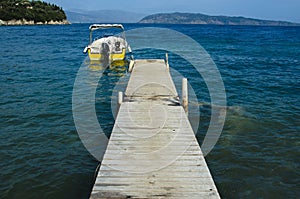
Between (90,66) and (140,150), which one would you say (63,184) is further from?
(90,66)

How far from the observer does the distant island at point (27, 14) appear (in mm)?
108688

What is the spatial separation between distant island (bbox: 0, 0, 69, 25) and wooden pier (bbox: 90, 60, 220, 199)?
4451 inches

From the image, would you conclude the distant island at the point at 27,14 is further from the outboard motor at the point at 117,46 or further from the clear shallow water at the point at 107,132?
the clear shallow water at the point at 107,132

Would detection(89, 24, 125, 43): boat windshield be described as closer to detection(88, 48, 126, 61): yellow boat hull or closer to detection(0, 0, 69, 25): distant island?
detection(88, 48, 126, 61): yellow boat hull

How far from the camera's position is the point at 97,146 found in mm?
10148

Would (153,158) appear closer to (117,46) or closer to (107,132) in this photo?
(107,132)

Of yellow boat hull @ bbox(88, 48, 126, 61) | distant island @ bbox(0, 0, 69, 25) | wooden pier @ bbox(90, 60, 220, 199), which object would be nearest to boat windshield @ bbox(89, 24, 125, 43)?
yellow boat hull @ bbox(88, 48, 126, 61)

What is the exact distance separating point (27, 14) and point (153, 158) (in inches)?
5069

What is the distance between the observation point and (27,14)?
119 m

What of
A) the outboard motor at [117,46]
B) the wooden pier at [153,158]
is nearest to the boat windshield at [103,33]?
the outboard motor at [117,46]

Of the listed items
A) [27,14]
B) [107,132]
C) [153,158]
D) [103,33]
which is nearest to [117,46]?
[107,132]

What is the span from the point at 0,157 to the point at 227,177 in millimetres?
7125

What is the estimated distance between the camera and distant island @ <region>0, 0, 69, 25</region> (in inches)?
4279

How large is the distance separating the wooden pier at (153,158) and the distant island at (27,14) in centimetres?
11306
